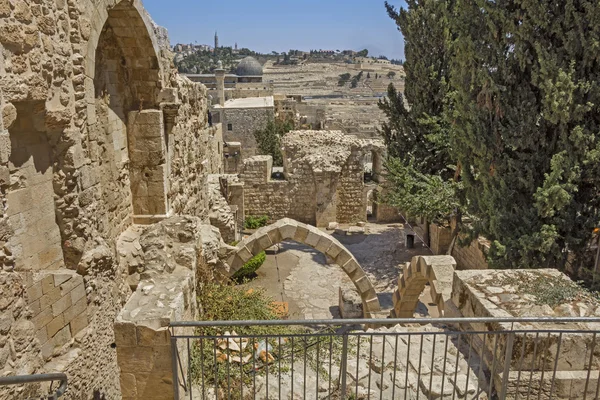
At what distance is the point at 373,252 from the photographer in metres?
15.1

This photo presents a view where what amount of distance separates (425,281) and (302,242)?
2817mm

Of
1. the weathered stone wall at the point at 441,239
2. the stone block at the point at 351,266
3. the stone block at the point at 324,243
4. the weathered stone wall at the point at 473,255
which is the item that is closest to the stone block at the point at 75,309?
the stone block at the point at 324,243

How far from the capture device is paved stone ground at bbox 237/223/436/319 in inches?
451

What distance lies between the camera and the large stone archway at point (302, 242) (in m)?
9.24

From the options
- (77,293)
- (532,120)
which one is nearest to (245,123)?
(532,120)

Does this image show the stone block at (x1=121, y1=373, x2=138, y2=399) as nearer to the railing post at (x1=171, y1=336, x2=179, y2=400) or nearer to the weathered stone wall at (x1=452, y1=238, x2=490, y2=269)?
the railing post at (x1=171, y1=336, x2=179, y2=400)

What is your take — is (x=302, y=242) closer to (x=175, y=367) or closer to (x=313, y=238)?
(x=313, y=238)

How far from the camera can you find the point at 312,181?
17.7 metres

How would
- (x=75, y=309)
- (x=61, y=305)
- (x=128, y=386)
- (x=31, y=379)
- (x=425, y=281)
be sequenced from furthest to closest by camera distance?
(x=425, y=281) → (x=75, y=309) → (x=61, y=305) → (x=128, y=386) → (x=31, y=379)

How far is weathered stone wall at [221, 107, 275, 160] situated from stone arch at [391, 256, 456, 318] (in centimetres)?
2172

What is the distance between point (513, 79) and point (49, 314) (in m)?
7.26

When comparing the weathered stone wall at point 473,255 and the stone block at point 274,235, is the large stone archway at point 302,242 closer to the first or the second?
the stone block at point 274,235

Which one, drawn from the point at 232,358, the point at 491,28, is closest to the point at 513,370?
the point at 232,358

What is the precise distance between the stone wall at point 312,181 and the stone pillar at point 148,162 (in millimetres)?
10473
